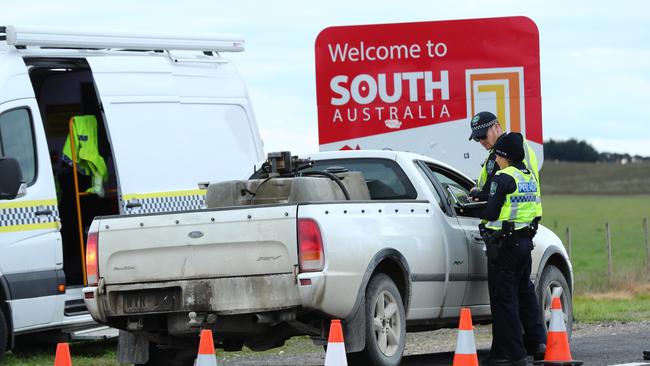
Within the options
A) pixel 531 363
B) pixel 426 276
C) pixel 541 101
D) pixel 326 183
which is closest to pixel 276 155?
pixel 326 183

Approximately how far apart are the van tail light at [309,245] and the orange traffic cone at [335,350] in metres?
0.94

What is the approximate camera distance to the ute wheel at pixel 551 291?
12516 millimetres

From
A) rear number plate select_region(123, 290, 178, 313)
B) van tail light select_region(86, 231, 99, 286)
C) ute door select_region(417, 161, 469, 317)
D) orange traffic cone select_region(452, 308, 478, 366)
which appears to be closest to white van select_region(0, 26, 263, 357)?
van tail light select_region(86, 231, 99, 286)

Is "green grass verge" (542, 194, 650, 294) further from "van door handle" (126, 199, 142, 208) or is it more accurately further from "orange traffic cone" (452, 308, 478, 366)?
"orange traffic cone" (452, 308, 478, 366)

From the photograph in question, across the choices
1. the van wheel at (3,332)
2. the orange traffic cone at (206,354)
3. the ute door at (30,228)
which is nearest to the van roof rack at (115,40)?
the ute door at (30,228)

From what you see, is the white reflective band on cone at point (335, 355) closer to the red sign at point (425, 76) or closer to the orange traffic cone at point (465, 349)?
the orange traffic cone at point (465, 349)

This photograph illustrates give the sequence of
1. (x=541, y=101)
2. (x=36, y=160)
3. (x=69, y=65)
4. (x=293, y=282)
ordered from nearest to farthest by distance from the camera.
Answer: (x=293, y=282), (x=36, y=160), (x=69, y=65), (x=541, y=101)

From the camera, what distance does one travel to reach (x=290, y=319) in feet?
32.5

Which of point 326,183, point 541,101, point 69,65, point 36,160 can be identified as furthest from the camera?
point 541,101

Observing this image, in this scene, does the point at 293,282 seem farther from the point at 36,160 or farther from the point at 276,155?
the point at 36,160

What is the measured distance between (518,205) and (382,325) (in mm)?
1429

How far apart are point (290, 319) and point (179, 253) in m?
0.89

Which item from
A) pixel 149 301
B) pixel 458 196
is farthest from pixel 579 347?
pixel 149 301

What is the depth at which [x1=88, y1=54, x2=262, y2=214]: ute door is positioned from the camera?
14008mm
